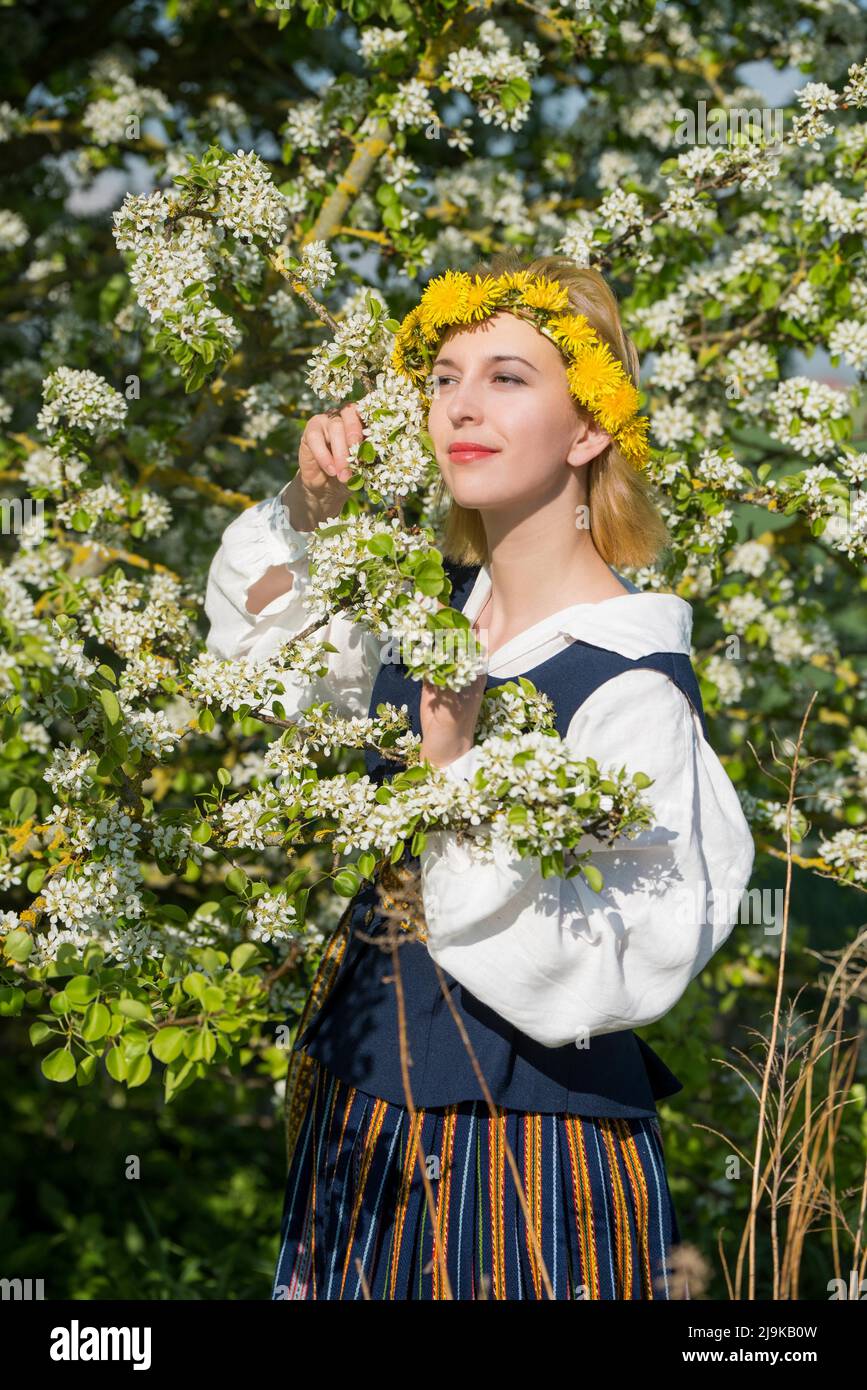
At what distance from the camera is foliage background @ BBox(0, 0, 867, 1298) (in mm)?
3055

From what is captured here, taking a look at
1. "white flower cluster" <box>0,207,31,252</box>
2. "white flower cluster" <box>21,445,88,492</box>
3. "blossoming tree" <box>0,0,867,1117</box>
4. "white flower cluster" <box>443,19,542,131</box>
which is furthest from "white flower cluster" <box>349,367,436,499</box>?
"white flower cluster" <box>0,207,31,252</box>

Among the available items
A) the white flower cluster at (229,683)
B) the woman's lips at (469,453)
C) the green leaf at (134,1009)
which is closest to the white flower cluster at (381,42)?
the woman's lips at (469,453)

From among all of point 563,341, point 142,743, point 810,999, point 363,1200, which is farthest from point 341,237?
point 810,999

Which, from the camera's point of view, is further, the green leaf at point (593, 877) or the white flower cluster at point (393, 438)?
the white flower cluster at point (393, 438)

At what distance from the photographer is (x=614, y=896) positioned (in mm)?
1847

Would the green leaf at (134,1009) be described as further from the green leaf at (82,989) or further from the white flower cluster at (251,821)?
the white flower cluster at (251,821)

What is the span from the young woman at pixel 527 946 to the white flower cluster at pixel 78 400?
561 mm

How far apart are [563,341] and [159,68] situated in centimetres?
290

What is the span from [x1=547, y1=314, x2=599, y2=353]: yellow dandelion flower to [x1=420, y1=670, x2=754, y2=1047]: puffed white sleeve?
54cm

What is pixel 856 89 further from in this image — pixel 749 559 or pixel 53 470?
pixel 53 470

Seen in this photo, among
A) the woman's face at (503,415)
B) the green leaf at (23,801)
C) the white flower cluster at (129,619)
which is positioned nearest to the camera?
the green leaf at (23,801)

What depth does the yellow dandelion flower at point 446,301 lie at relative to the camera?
209 cm

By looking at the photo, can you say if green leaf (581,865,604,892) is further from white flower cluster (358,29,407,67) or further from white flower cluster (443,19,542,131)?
white flower cluster (358,29,407,67)
